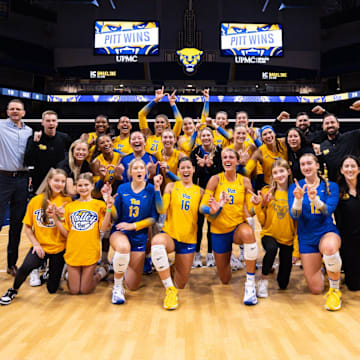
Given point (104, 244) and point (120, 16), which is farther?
point (120, 16)

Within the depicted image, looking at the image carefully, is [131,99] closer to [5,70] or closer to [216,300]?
[5,70]

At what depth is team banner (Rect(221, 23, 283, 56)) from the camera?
38.0ft

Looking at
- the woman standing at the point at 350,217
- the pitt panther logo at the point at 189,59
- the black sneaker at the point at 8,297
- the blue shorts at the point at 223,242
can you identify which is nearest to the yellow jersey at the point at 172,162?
the blue shorts at the point at 223,242

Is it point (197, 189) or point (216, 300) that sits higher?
point (197, 189)

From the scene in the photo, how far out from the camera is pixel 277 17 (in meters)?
15.2

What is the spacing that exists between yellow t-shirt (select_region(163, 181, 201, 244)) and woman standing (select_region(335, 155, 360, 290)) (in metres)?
1.42

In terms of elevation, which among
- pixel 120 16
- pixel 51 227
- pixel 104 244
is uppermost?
pixel 120 16

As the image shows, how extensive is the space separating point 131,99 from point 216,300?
43.2 feet

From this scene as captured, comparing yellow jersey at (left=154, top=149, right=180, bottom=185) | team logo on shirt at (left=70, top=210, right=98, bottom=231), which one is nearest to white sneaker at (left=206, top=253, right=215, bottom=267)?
yellow jersey at (left=154, top=149, right=180, bottom=185)

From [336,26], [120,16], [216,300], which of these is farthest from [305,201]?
[336,26]

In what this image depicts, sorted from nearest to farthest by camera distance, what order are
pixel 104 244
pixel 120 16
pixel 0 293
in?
pixel 0 293
pixel 104 244
pixel 120 16

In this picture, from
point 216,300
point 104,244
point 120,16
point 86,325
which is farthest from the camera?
point 120,16

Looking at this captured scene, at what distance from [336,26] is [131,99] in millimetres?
10580

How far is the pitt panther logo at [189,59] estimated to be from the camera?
13.5m
